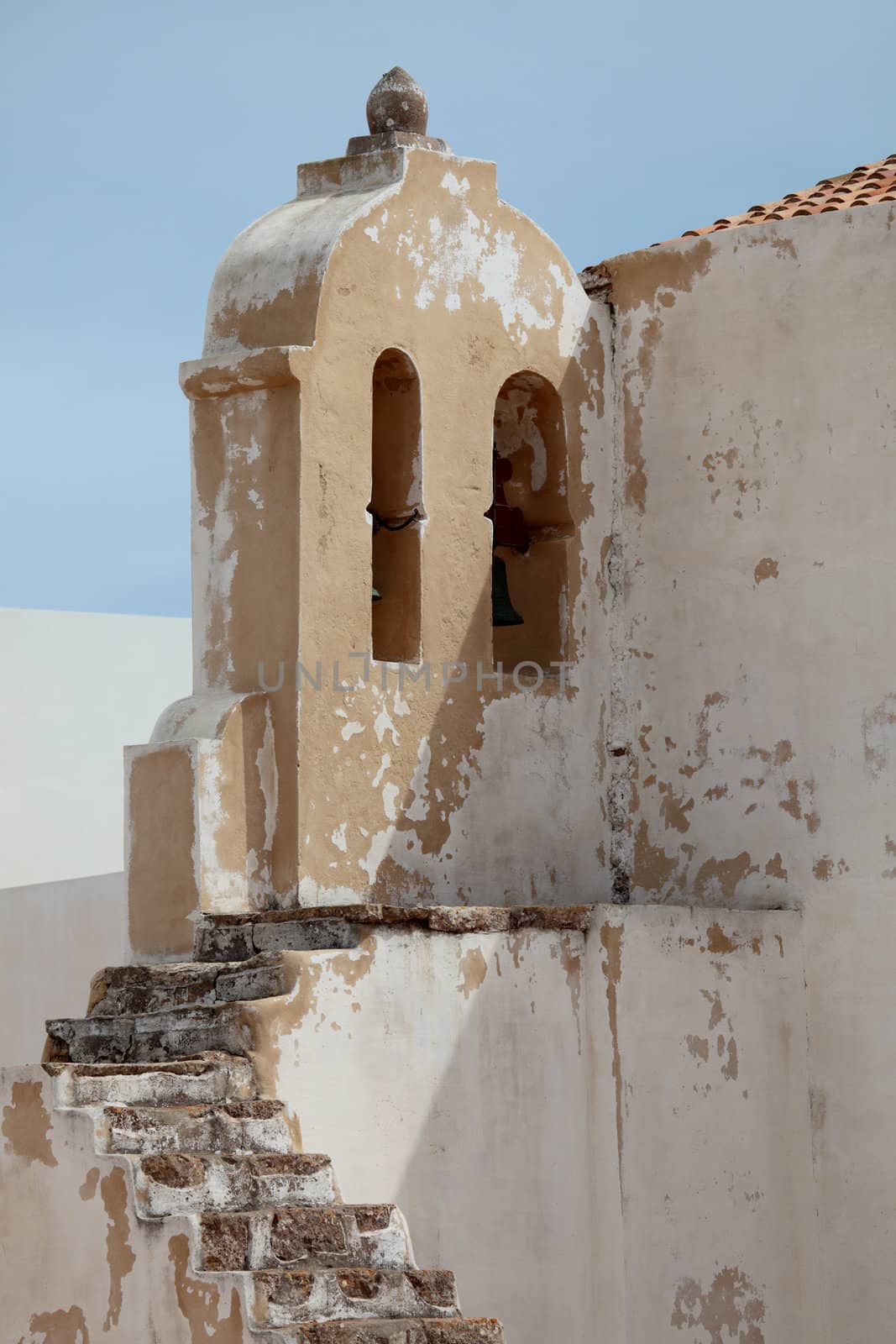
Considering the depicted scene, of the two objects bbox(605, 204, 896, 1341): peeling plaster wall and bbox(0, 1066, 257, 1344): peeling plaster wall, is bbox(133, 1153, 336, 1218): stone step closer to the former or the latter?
bbox(0, 1066, 257, 1344): peeling plaster wall

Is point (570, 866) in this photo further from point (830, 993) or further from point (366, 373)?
point (366, 373)

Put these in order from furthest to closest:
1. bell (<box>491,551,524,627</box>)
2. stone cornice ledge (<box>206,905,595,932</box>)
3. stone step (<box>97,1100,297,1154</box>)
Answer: bell (<box>491,551,524,627</box>)
stone cornice ledge (<box>206,905,595,932</box>)
stone step (<box>97,1100,297,1154</box>)

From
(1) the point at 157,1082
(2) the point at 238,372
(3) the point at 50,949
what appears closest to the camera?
(1) the point at 157,1082

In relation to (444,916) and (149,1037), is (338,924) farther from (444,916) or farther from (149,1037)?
(149,1037)

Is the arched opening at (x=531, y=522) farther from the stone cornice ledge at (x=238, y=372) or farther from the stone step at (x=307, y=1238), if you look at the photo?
the stone step at (x=307, y=1238)

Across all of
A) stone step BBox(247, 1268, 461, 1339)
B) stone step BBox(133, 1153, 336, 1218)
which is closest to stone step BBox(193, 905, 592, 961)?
stone step BBox(133, 1153, 336, 1218)

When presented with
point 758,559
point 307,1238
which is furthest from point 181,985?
point 758,559

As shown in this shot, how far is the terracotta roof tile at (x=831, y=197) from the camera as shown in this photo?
28.9 ft

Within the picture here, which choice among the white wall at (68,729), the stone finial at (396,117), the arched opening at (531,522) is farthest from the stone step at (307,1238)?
the white wall at (68,729)

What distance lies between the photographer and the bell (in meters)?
8.69

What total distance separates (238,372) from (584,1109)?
299 cm

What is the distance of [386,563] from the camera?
8367mm

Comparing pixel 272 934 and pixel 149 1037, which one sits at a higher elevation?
pixel 272 934

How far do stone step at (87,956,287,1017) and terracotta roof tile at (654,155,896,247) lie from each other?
383 centimetres
